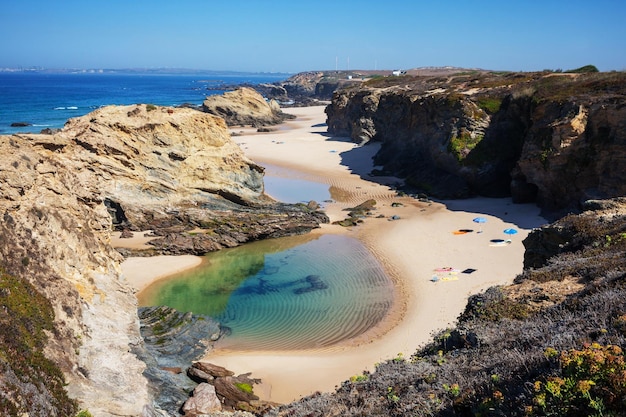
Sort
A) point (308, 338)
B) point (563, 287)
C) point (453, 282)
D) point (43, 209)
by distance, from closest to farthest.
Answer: point (563, 287)
point (43, 209)
point (308, 338)
point (453, 282)

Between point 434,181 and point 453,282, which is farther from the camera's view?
point 434,181

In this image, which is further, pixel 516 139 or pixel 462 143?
pixel 462 143

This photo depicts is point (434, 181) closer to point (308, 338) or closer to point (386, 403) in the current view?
point (308, 338)

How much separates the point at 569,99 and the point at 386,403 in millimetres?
28801

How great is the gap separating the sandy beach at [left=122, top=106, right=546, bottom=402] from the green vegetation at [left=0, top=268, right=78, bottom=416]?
6.28m

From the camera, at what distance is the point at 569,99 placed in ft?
96.7

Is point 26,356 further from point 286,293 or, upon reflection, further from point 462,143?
point 462,143

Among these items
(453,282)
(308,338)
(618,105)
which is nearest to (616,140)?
(618,105)

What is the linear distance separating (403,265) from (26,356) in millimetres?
17636

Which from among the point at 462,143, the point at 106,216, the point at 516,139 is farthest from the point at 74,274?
the point at 516,139

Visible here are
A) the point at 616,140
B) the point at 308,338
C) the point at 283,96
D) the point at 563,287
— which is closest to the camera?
the point at 563,287

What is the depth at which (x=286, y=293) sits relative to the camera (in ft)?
69.7

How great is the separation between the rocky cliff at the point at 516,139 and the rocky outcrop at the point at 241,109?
107 ft

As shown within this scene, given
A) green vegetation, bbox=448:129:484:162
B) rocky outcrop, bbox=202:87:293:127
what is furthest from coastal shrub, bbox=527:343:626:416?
rocky outcrop, bbox=202:87:293:127
